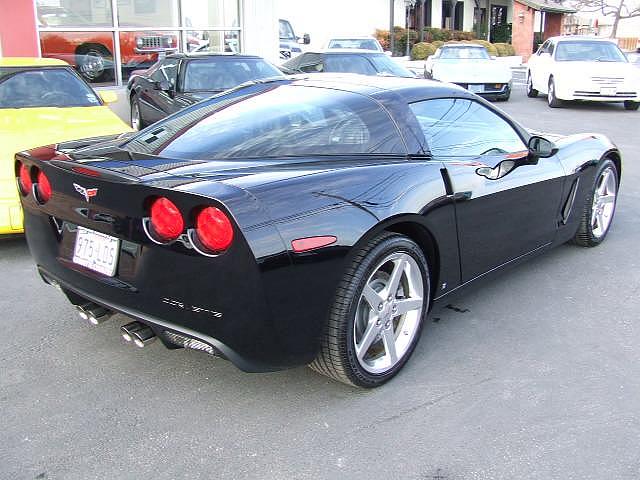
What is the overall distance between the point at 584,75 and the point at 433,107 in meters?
11.9

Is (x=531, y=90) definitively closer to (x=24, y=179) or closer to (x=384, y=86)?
(x=384, y=86)

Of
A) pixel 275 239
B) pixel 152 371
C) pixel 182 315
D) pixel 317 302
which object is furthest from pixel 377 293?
pixel 152 371

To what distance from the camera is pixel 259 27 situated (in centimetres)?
1355

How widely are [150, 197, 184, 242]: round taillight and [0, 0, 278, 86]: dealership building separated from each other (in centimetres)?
895

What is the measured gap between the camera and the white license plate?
289 centimetres

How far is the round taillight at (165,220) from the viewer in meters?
2.66

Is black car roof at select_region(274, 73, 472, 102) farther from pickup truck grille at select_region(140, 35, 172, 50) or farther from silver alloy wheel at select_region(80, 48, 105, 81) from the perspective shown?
pickup truck grille at select_region(140, 35, 172, 50)

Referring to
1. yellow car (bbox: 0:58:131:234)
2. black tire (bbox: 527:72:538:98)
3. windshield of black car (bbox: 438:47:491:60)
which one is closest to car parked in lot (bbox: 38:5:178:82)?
yellow car (bbox: 0:58:131:234)

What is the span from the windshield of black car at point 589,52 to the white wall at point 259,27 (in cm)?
653

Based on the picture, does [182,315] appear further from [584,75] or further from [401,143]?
[584,75]

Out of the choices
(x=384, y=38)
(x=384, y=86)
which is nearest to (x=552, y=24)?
(x=384, y=38)

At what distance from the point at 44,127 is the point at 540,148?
4100 mm

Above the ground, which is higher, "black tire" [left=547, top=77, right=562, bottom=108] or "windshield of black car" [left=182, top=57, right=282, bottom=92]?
"windshield of black car" [left=182, top=57, right=282, bottom=92]

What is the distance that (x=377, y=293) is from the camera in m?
3.12
